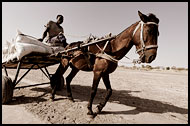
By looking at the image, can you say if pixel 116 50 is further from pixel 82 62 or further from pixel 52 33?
pixel 52 33

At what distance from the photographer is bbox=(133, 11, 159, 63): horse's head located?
3.36 m

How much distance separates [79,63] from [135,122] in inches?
102

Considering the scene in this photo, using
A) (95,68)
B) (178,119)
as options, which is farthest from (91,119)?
(178,119)

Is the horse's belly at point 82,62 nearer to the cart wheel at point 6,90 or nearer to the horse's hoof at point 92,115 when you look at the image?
the horse's hoof at point 92,115

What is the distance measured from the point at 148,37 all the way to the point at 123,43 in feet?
2.42

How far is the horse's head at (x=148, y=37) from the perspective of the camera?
3.36 m

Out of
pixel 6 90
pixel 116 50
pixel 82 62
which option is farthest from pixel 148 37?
pixel 6 90

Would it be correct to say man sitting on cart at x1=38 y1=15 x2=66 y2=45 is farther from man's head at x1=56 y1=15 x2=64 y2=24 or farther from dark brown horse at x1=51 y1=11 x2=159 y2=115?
dark brown horse at x1=51 y1=11 x2=159 y2=115

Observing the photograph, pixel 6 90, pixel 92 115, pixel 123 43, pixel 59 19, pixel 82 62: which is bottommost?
pixel 92 115

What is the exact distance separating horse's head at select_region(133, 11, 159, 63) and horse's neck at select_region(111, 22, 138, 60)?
0.33 metres

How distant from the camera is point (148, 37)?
343 cm

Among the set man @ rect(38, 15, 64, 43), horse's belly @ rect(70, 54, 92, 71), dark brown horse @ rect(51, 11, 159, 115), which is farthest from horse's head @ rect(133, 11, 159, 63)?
man @ rect(38, 15, 64, 43)

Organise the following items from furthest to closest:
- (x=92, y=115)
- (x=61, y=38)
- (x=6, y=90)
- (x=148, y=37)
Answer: (x=61, y=38)
(x=6, y=90)
(x=92, y=115)
(x=148, y=37)

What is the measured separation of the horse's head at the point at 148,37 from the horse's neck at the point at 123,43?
33 centimetres
